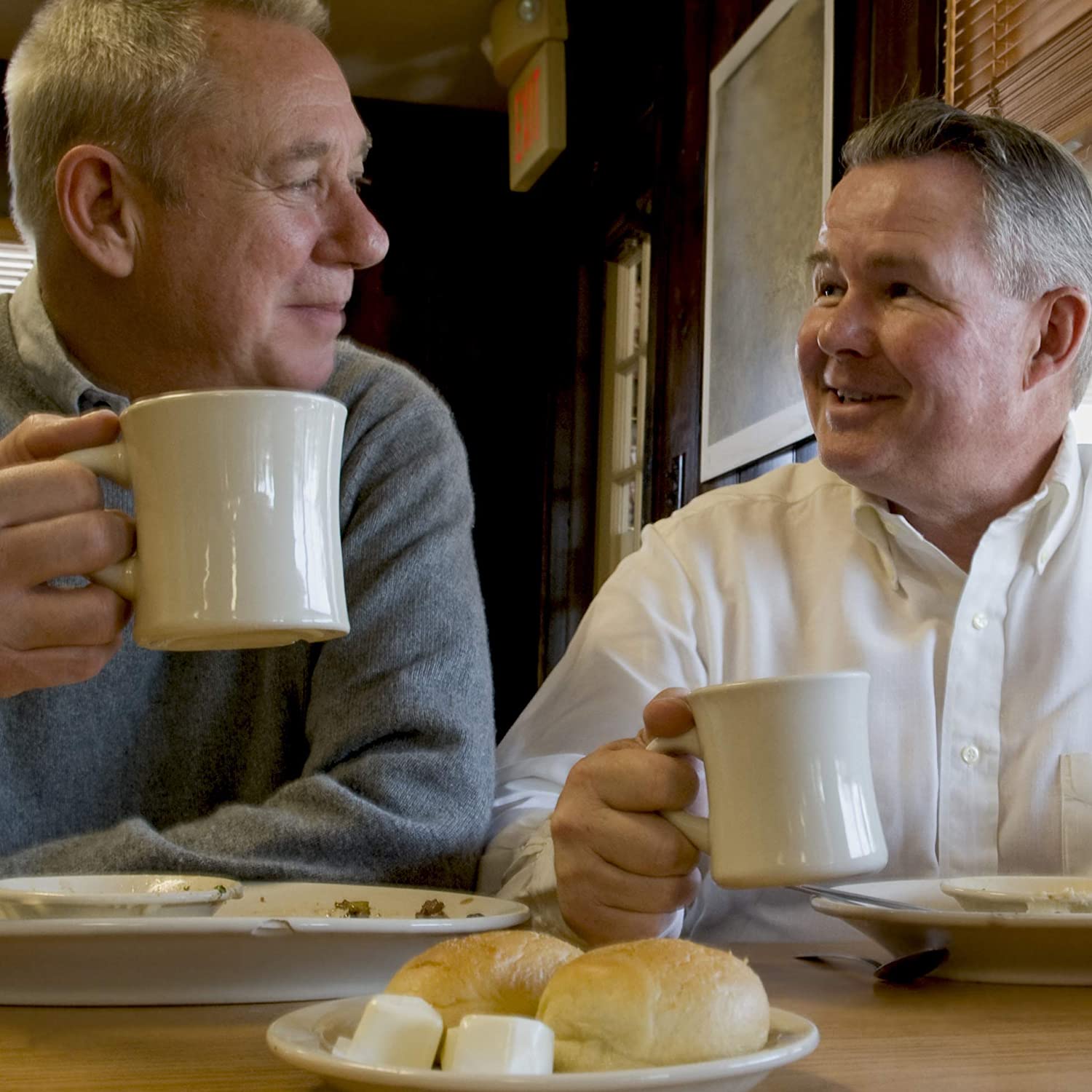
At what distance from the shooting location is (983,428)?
147 centimetres

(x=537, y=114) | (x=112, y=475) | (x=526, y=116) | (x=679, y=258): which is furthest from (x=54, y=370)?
(x=526, y=116)

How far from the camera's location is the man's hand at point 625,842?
0.81 m

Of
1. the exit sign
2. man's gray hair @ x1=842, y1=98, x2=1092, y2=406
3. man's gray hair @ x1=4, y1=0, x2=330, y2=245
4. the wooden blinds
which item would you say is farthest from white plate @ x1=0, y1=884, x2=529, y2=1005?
the exit sign

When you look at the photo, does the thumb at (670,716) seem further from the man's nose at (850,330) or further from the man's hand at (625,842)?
the man's nose at (850,330)

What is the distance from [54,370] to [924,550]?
899 millimetres

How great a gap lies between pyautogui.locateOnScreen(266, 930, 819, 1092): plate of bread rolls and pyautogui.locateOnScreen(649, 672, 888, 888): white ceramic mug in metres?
0.10

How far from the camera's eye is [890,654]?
1.40 metres

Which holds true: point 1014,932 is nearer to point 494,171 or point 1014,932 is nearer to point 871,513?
point 871,513

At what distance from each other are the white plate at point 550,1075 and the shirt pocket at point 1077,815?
2.83ft

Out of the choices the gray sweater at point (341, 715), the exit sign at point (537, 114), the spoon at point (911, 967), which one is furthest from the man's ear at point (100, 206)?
the exit sign at point (537, 114)

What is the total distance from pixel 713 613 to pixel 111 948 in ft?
2.97

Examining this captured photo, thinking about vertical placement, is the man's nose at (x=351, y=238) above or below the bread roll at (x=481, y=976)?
above

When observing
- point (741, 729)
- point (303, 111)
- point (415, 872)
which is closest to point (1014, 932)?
point (741, 729)

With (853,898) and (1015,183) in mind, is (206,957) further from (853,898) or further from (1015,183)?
(1015,183)
